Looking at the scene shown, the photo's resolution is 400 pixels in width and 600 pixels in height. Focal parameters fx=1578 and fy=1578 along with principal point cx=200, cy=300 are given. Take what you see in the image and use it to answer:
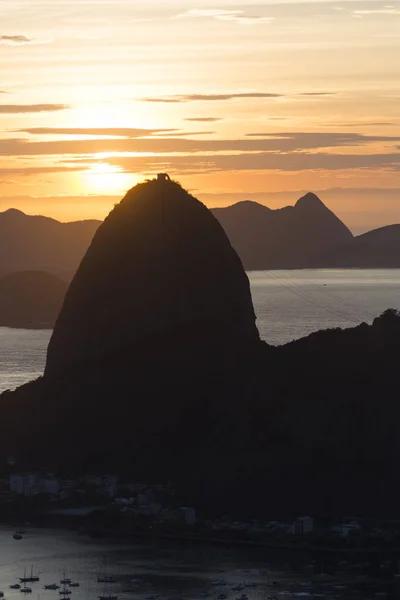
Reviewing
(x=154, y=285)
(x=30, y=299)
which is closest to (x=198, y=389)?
(x=154, y=285)

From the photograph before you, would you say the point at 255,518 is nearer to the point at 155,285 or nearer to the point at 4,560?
the point at 4,560

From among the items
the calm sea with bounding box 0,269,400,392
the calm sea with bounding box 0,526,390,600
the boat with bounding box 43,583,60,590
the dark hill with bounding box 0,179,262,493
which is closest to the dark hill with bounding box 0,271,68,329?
the calm sea with bounding box 0,269,400,392

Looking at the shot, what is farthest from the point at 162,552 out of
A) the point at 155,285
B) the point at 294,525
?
the point at 155,285

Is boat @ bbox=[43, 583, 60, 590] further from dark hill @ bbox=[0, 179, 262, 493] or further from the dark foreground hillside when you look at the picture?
dark hill @ bbox=[0, 179, 262, 493]

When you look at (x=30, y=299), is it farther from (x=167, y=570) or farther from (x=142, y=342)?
(x=167, y=570)

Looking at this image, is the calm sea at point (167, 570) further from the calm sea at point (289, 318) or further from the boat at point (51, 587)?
the calm sea at point (289, 318)

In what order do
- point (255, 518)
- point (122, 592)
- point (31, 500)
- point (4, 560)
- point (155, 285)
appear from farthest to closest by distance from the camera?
point (155, 285) < point (31, 500) < point (255, 518) < point (4, 560) < point (122, 592)
